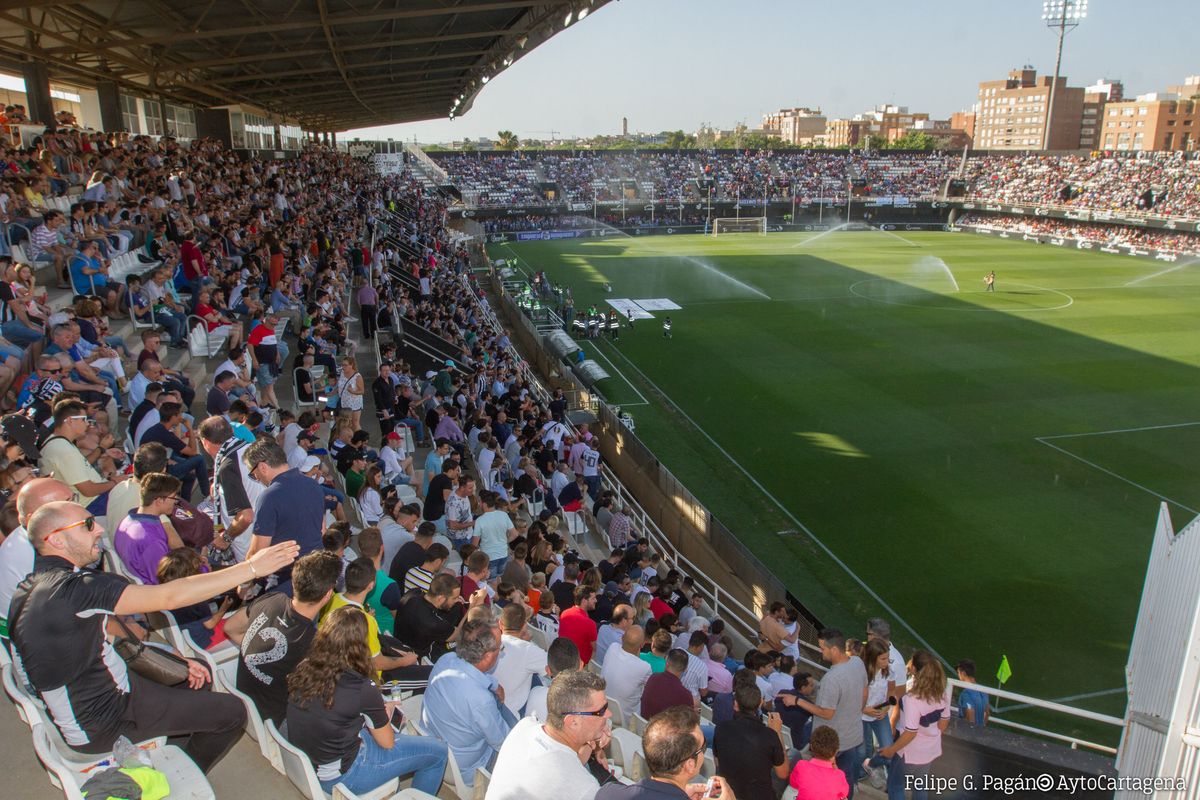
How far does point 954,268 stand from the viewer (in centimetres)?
4978

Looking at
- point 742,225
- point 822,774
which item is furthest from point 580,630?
point 742,225

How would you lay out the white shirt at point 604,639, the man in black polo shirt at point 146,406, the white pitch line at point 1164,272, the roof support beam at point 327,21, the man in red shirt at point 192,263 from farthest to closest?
the white pitch line at point 1164,272, the roof support beam at point 327,21, the man in red shirt at point 192,263, the man in black polo shirt at point 146,406, the white shirt at point 604,639

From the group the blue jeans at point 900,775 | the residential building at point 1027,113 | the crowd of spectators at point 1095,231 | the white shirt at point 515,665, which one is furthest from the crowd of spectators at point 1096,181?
the residential building at point 1027,113

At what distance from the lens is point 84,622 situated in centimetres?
347

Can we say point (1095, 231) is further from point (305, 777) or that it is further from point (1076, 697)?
point (305, 777)

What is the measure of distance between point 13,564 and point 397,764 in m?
1.98

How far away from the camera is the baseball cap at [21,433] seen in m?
5.74

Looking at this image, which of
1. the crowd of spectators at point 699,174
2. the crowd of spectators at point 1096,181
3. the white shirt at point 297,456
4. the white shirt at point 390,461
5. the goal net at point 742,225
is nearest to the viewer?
the white shirt at point 297,456

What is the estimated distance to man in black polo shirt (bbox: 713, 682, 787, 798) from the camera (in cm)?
509

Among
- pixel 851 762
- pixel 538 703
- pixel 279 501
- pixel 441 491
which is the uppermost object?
pixel 279 501

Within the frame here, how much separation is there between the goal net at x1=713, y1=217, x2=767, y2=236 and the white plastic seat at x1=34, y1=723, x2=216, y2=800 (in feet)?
227

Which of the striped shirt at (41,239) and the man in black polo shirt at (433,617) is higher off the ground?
the striped shirt at (41,239)

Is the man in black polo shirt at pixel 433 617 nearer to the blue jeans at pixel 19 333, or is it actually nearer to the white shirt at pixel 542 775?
the white shirt at pixel 542 775

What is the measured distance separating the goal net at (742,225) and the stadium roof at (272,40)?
132 ft
